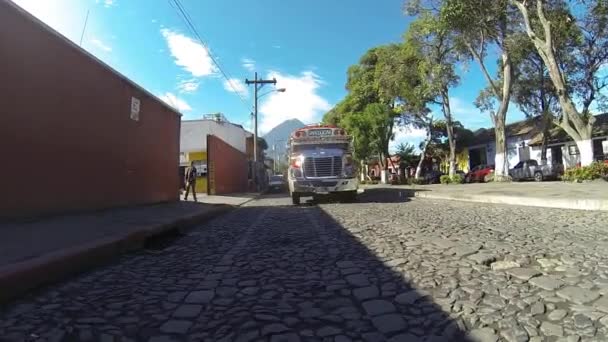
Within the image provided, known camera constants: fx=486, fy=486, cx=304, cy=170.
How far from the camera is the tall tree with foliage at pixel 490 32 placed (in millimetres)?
23219

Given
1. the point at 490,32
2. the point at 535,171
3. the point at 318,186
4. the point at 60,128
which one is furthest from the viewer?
the point at 535,171

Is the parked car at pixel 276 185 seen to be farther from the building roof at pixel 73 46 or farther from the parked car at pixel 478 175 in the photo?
the building roof at pixel 73 46

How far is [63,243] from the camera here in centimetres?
635

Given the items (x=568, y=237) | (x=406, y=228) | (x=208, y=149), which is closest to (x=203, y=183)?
(x=208, y=149)

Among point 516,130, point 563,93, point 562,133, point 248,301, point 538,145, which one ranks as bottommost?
point 248,301

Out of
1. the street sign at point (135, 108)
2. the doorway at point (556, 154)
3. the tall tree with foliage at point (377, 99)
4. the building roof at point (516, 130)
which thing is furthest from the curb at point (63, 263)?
the doorway at point (556, 154)

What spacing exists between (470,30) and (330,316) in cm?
2425

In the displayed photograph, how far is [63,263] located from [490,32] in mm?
25022

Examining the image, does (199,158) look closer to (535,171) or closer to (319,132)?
(319,132)

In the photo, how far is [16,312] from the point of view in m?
4.03

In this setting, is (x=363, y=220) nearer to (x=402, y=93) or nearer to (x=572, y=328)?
(x=572, y=328)

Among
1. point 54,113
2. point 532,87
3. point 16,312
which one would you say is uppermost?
point 532,87

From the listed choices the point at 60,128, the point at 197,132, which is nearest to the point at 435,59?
the point at 197,132

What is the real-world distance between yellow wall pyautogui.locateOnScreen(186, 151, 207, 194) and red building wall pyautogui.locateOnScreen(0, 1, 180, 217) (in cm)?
1489
